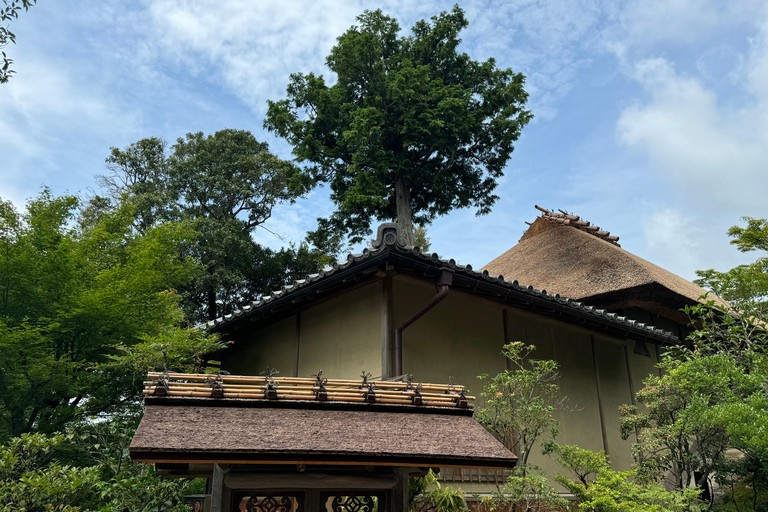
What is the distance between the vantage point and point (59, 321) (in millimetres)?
8656

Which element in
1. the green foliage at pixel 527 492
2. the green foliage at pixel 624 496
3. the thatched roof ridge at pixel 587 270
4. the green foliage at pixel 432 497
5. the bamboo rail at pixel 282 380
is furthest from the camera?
the thatched roof ridge at pixel 587 270

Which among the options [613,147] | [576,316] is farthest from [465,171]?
[576,316]

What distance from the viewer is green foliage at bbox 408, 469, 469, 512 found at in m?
6.23

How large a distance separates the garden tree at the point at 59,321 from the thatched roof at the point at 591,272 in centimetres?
884

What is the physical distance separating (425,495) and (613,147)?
34.4 feet

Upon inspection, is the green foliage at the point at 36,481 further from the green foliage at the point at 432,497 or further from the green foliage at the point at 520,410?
the green foliage at the point at 520,410

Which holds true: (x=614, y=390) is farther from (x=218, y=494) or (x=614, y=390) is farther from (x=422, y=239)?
(x=422, y=239)

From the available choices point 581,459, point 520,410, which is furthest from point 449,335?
point 581,459

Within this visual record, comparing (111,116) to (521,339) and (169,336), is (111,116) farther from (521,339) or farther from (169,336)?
(521,339)

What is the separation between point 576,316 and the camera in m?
9.45

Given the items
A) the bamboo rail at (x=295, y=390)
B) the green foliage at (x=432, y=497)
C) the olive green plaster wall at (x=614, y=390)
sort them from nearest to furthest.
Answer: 1. the bamboo rail at (x=295, y=390)
2. the green foliage at (x=432, y=497)
3. the olive green plaster wall at (x=614, y=390)

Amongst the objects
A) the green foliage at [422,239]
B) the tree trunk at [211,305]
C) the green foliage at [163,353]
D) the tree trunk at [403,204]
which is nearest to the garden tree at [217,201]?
the tree trunk at [211,305]

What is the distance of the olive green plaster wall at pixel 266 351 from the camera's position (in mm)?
9641

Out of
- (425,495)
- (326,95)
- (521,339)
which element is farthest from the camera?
(326,95)
